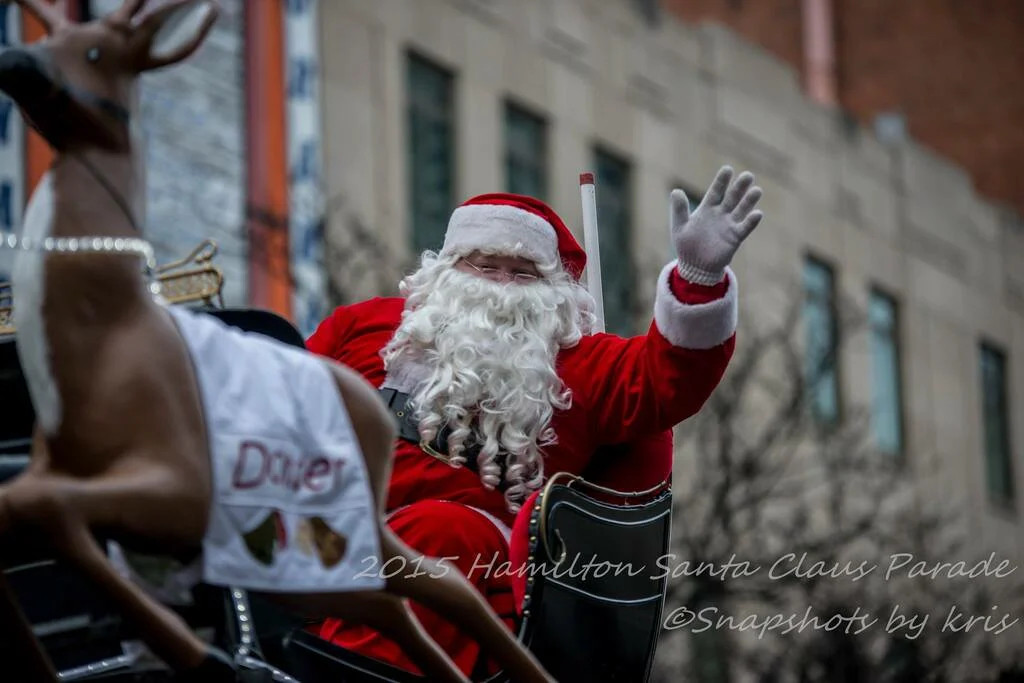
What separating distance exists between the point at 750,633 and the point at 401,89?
6.73 metres

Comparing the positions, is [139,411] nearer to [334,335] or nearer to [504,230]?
[334,335]

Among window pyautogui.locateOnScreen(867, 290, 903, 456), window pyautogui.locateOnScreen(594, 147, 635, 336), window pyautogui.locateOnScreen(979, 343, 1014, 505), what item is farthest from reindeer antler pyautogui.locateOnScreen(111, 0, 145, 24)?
window pyautogui.locateOnScreen(979, 343, 1014, 505)

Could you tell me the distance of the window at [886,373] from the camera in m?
28.1

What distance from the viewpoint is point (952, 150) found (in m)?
34.1

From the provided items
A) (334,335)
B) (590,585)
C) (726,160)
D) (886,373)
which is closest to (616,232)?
(726,160)

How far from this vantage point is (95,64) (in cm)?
445

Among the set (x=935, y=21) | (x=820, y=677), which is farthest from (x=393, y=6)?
(x=935, y=21)

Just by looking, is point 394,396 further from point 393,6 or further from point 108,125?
point 393,6

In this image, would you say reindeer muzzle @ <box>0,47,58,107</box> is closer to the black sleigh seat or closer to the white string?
the white string

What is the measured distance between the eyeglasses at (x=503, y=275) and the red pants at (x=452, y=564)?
916 millimetres

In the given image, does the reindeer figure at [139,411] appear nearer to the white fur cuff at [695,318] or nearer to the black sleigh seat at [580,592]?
the black sleigh seat at [580,592]

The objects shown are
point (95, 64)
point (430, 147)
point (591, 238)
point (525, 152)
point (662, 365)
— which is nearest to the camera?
point (95, 64)

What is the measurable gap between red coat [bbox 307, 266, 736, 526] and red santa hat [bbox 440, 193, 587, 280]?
0.35 meters

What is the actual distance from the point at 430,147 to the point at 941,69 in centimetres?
1408
